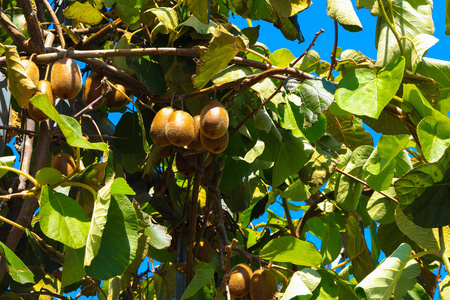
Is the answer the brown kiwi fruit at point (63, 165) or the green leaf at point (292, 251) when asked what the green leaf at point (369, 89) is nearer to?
the green leaf at point (292, 251)

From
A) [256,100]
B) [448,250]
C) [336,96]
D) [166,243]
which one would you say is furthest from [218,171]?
[448,250]

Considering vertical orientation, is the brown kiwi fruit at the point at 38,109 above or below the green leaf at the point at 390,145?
above

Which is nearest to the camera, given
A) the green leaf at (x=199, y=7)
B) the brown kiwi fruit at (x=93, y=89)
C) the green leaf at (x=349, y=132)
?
the green leaf at (x=199, y=7)

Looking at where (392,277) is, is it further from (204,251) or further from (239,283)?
(204,251)

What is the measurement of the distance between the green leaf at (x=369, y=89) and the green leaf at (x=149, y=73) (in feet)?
1.50

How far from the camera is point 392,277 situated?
3.46ft

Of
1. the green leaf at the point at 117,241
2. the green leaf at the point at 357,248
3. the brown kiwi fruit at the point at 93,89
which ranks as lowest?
the green leaf at the point at 357,248

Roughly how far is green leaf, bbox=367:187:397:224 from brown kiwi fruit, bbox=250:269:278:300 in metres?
0.38

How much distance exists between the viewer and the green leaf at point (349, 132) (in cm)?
170

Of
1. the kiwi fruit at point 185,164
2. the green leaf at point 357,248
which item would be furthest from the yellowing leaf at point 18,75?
the green leaf at point 357,248

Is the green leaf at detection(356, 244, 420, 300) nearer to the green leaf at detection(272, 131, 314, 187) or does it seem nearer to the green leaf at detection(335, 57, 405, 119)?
the green leaf at detection(335, 57, 405, 119)

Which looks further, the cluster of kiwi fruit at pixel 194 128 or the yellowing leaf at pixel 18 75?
the cluster of kiwi fruit at pixel 194 128

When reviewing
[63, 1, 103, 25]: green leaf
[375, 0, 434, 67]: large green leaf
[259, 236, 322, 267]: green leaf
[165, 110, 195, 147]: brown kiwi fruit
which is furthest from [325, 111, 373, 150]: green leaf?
[63, 1, 103, 25]: green leaf

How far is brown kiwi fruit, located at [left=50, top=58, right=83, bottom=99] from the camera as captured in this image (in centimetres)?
109
